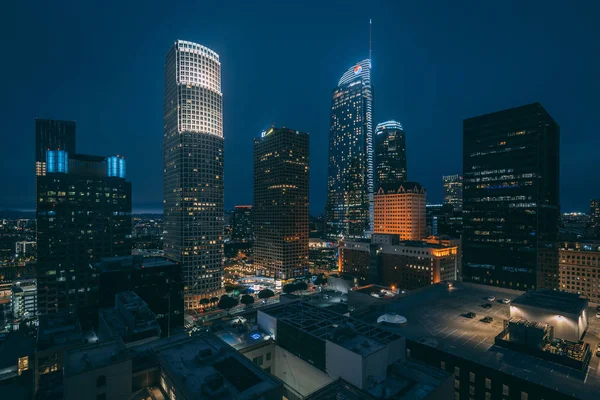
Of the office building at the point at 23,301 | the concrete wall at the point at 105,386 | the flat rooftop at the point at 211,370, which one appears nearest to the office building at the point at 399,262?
the flat rooftop at the point at 211,370

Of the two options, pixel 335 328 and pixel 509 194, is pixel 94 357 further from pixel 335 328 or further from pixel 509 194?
pixel 509 194

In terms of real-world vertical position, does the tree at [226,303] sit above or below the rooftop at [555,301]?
below

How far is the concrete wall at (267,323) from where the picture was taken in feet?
162

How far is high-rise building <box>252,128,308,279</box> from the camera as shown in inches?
6624

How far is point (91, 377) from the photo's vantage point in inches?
1191

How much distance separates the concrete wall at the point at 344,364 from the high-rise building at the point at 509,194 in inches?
5100

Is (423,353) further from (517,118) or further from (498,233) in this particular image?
(517,118)

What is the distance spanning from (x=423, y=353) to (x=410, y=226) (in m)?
135

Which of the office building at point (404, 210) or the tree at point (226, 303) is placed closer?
the tree at point (226, 303)

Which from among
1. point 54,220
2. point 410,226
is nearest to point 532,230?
point 410,226

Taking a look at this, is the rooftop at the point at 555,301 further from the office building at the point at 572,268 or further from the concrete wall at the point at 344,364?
the office building at the point at 572,268

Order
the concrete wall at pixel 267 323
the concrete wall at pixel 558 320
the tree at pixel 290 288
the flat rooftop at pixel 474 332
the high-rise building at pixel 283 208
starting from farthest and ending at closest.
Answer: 1. the high-rise building at pixel 283 208
2. the tree at pixel 290 288
3. the concrete wall at pixel 558 320
4. the concrete wall at pixel 267 323
5. the flat rooftop at pixel 474 332

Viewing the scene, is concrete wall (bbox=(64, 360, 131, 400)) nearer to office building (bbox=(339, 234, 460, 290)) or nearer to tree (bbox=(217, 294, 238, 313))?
tree (bbox=(217, 294, 238, 313))

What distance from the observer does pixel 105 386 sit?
31094 mm
